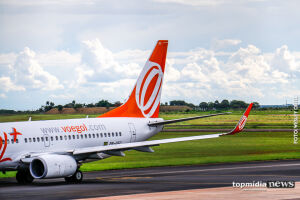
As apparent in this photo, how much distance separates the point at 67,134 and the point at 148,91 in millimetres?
10074

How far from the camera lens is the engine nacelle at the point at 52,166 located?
36.4m

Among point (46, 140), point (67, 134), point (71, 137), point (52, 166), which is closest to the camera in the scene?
point (52, 166)

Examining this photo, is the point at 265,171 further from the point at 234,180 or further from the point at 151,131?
the point at 151,131

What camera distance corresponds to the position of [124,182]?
1503 inches

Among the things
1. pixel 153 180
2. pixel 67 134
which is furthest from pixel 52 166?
pixel 153 180

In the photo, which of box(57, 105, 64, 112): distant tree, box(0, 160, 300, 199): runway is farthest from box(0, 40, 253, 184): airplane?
box(57, 105, 64, 112): distant tree

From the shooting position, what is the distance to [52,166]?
120 ft

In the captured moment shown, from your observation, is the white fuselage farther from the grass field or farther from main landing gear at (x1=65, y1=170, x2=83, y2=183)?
the grass field

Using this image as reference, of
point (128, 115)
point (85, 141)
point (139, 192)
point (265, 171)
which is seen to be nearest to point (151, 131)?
point (128, 115)

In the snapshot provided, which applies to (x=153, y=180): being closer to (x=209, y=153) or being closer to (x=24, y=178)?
(x=24, y=178)

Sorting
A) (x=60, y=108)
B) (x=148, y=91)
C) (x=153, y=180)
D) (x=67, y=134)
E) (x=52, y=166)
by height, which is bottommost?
(x=153, y=180)

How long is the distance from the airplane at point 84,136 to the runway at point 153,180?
4.38 ft

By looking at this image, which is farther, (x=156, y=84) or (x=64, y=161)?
(x=156, y=84)

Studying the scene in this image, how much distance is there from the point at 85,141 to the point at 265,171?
46.3ft
